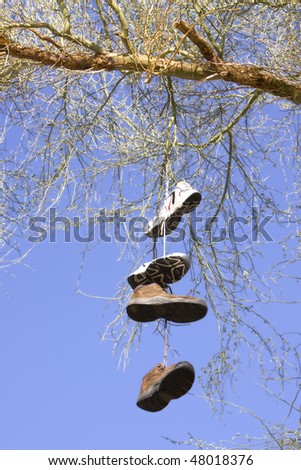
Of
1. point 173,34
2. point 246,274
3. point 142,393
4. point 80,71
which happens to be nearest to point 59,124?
point 80,71

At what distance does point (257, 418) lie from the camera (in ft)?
15.8

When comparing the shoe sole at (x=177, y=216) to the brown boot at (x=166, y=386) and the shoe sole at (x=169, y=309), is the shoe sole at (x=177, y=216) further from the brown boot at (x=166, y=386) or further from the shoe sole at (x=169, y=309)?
the brown boot at (x=166, y=386)

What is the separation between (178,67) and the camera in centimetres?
521

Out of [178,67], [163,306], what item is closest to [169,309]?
[163,306]

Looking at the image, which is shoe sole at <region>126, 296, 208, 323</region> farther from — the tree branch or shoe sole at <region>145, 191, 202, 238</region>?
the tree branch

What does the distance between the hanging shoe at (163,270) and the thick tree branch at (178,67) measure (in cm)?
100

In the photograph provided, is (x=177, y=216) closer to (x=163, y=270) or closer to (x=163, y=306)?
(x=163, y=270)

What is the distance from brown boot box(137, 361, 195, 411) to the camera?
4309 millimetres

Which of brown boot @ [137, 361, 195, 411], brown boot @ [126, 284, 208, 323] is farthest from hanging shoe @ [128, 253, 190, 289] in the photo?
brown boot @ [137, 361, 195, 411]

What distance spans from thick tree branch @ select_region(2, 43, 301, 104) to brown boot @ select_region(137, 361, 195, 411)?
5.04 ft

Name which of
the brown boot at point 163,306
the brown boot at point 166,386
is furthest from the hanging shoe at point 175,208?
the brown boot at point 166,386
